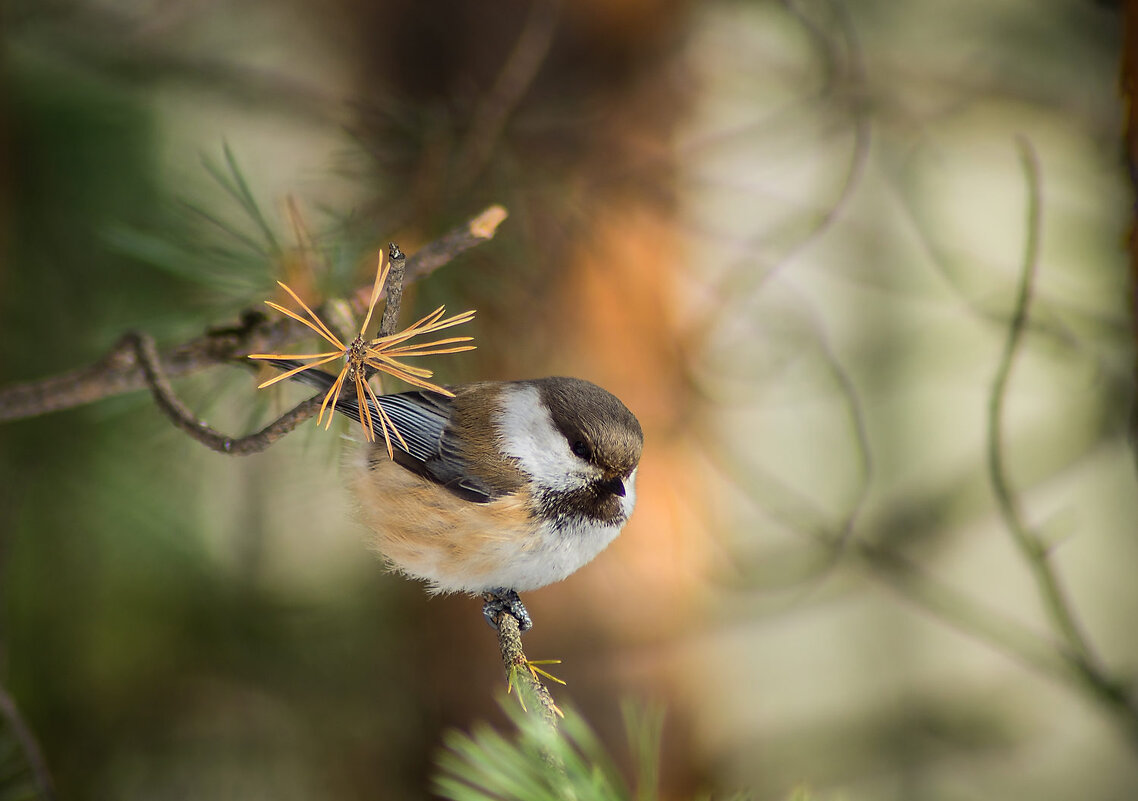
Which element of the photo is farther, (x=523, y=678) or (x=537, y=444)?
(x=537, y=444)

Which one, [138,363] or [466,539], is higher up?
[138,363]

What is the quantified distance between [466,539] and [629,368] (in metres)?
0.61

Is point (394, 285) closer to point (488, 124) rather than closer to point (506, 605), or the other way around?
point (506, 605)

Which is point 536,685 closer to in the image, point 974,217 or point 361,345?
point 361,345

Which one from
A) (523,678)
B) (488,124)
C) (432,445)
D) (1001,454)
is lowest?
(523,678)

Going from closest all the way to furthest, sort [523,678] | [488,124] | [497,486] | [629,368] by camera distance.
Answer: [523,678] < [497,486] < [488,124] < [629,368]

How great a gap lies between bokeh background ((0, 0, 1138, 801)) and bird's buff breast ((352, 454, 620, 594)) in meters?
0.09

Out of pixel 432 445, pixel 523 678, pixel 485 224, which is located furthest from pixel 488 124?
pixel 523 678

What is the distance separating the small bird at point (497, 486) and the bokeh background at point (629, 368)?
91mm

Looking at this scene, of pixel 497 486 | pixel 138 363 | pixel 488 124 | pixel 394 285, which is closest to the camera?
pixel 394 285

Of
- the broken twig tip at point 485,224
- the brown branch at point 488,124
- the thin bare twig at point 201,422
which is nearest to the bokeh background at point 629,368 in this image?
the brown branch at point 488,124

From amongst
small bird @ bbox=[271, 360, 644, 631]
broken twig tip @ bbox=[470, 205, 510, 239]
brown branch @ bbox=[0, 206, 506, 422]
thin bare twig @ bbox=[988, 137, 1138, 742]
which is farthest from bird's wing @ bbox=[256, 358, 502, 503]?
thin bare twig @ bbox=[988, 137, 1138, 742]

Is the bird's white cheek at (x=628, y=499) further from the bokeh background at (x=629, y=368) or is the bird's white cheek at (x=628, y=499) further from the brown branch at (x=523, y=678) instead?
the bokeh background at (x=629, y=368)

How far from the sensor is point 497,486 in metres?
0.60
